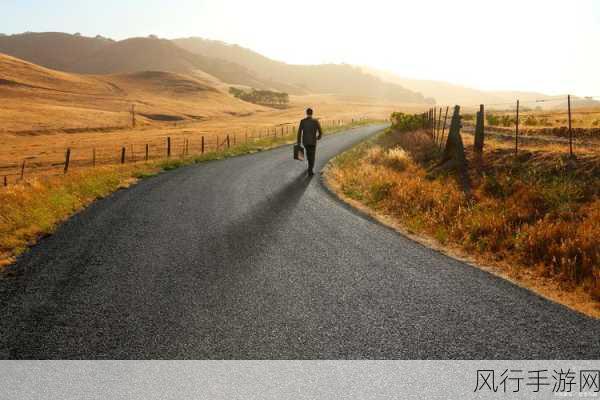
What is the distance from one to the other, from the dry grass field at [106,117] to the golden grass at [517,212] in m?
27.7

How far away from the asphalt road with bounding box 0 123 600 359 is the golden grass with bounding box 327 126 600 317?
76 cm

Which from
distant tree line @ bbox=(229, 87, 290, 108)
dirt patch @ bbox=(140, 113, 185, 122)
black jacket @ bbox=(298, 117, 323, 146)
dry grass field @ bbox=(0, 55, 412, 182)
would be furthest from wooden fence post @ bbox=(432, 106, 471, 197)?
distant tree line @ bbox=(229, 87, 290, 108)

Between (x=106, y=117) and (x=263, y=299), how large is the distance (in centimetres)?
8206

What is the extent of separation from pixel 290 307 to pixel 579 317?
3440 mm

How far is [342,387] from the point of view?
3693mm

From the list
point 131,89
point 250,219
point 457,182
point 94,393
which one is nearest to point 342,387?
point 94,393

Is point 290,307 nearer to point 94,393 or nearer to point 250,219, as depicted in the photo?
point 94,393

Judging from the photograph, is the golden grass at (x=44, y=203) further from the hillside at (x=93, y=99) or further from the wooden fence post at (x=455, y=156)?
the hillside at (x=93, y=99)

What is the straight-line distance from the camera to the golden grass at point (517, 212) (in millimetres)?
6152

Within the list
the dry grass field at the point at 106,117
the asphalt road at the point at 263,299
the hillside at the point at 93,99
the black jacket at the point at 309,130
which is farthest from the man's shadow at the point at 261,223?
the hillside at the point at 93,99

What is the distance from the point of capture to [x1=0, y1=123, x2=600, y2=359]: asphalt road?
168 inches

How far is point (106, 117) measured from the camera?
77.1 metres

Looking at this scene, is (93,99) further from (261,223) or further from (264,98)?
(261,223)

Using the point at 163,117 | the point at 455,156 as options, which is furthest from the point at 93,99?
the point at 455,156
